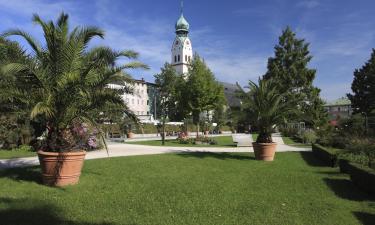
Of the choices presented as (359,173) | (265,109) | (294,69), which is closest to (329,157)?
(265,109)

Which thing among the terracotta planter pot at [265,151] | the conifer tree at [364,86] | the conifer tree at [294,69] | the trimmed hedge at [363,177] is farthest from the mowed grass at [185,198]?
the conifer tree at [364,86]

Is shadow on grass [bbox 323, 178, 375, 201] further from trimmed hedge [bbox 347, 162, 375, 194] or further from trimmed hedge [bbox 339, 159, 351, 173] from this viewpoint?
trimmed hedge [bbox 339, 159, 351, 173]

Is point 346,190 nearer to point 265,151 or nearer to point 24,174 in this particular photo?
point 265,151

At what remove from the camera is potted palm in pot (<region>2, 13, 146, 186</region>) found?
8500mm

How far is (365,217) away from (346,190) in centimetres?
243

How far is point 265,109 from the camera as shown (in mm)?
15352

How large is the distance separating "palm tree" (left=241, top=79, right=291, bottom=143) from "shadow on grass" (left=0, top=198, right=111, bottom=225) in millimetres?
10421

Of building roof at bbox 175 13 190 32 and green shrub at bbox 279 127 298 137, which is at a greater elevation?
building roof at bbox 175 13 190 32

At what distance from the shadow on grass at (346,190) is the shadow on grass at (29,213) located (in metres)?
5.32

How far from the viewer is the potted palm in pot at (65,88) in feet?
27.9

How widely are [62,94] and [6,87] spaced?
4.30 ft

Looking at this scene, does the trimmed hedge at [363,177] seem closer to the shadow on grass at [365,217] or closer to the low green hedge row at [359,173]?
the low green hedge row at [359,173]

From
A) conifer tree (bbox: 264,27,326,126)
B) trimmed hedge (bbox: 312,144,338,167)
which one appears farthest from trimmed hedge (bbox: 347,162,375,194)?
conifer tree (bbox: 264,27,326,126)

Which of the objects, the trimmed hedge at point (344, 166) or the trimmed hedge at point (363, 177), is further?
the trimmed hedge at point (344, 166)
